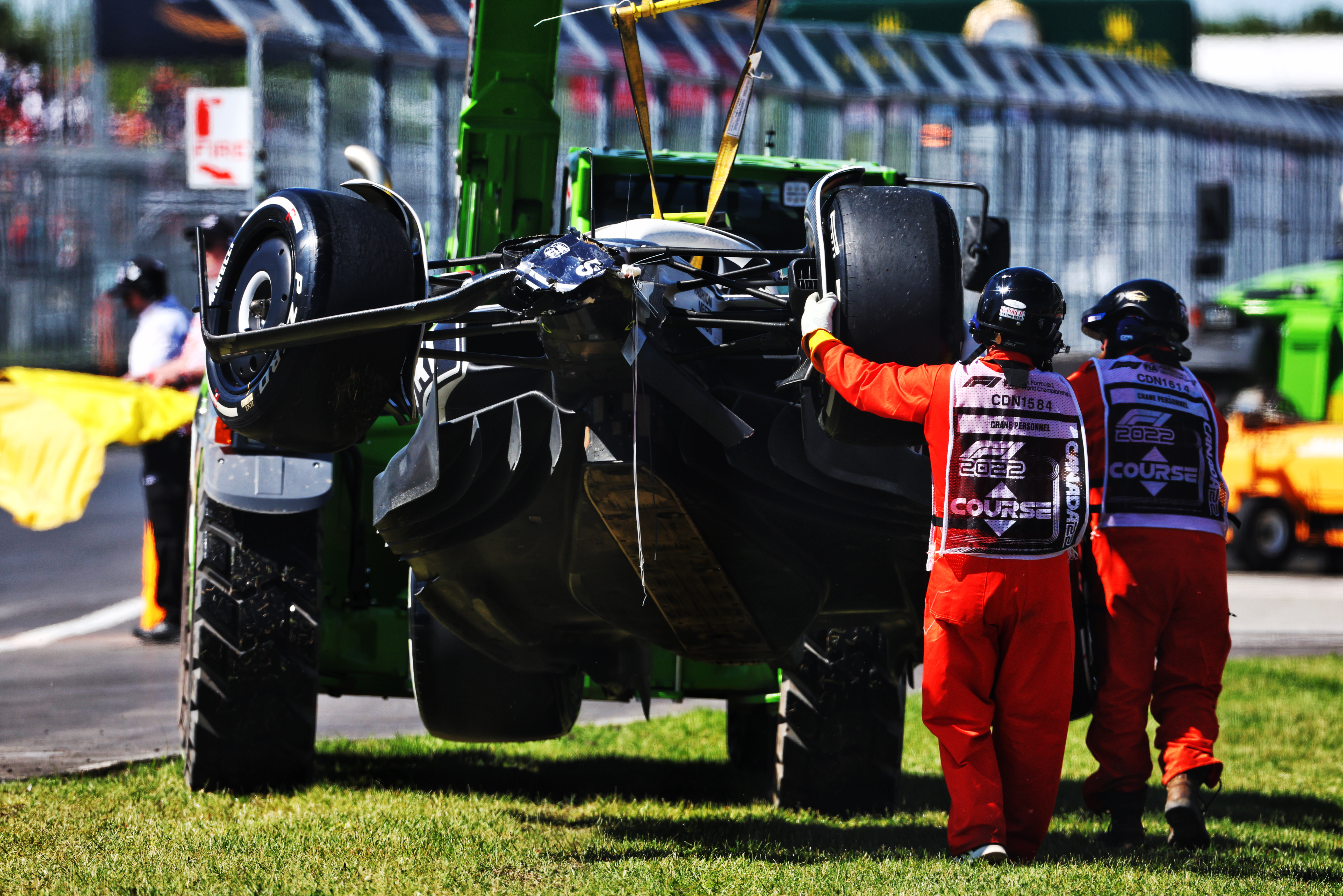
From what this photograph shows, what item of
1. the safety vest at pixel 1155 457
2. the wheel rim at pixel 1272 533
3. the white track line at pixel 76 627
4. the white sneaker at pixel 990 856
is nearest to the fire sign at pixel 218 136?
the white track line at pixel 76 627

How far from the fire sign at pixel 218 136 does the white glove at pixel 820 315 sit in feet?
39.7

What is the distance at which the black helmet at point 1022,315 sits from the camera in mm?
5547

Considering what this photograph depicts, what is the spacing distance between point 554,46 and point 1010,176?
16.3m

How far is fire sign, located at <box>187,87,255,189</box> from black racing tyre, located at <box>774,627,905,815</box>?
1105cm

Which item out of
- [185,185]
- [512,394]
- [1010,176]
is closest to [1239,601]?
[1010,176]

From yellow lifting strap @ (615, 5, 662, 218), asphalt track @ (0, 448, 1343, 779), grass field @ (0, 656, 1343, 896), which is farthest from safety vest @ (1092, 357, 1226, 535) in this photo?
asphalt track @ (0, 448, 1343, 779)

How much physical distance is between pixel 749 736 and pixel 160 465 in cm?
469

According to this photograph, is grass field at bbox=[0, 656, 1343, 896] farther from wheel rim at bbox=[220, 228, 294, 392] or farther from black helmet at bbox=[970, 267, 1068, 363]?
black helmet at bbox=[970, 267, 1068, 363]

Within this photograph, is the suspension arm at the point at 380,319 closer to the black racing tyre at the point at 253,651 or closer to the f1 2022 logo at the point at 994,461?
the f1 2022 logo at the point at 994,461

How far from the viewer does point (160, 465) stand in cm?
1090

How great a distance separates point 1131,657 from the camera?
20.2 ft

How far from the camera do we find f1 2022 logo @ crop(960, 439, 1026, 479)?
5418mm

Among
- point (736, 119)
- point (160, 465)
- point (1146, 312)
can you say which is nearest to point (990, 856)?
point (1146, 312)

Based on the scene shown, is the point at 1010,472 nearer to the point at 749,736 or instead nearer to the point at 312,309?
the point at 312,309
